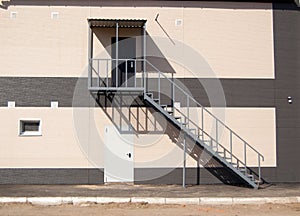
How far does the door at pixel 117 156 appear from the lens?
53.2 feet

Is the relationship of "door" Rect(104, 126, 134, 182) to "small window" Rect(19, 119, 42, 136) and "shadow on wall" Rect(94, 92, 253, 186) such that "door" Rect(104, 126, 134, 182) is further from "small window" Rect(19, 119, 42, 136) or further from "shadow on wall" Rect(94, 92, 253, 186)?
"small window" Rect(19, 119, 42, 136)

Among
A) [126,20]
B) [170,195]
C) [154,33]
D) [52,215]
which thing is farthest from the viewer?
[154,33]

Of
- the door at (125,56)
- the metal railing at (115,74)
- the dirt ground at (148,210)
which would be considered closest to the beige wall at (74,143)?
the metal railing at (115,74)

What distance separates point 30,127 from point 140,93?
14.1 feet

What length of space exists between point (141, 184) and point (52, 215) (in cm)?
588

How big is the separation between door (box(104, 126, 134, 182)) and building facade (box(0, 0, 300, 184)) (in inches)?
1.5

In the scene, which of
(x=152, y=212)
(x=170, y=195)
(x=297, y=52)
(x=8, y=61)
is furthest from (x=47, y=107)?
(x=297, y=52)

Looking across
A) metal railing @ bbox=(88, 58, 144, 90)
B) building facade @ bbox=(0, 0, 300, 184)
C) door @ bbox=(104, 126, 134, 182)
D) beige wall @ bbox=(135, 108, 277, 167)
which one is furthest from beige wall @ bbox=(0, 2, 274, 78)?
door @ bbox=(104, 126, 134, 182)

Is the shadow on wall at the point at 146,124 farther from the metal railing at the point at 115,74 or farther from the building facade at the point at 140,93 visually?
the metal railing at the point at 115,74

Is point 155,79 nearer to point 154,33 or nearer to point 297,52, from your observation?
point 154,33

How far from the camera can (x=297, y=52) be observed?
667 inches

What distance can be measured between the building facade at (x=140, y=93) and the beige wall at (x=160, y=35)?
4 cm

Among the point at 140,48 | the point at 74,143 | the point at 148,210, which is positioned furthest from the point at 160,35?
the point at 148,210

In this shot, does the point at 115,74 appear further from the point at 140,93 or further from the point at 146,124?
the point at 146,124
